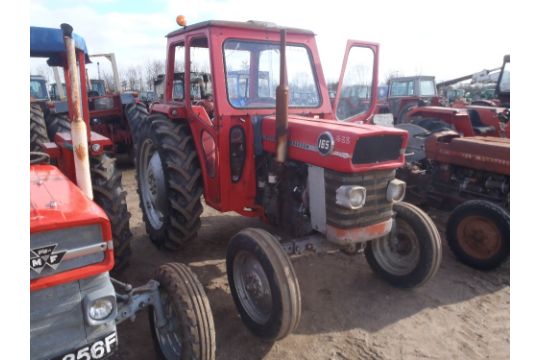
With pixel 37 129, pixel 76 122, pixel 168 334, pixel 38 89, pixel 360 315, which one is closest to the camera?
pixel 76 122

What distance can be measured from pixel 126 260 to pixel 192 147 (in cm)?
122

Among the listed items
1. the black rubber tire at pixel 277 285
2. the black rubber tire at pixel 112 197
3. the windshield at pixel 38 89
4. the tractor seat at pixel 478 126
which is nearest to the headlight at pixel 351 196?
the black rubber tire at pixel 277 285

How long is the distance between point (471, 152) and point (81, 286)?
444 centimetres

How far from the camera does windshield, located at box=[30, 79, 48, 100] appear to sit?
8320 mm

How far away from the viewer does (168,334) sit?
7.88 ft

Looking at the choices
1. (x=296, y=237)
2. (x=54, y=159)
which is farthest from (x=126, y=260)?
(x=296, y=237)

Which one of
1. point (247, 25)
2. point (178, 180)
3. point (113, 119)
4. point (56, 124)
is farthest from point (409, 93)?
point (178, 180)

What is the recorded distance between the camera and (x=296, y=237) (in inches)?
130

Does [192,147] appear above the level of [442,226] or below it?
above

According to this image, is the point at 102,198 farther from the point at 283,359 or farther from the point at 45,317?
the point at 283,359

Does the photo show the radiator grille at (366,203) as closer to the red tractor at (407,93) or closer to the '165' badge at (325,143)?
the '165' badge at (325,143)

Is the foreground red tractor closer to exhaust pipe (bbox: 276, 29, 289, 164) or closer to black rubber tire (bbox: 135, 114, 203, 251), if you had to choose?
exhaust pipe (bbox: 276, 29, 289, 164)

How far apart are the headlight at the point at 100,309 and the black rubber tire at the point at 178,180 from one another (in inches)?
75.6

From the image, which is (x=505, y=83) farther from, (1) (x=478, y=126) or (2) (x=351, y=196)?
(2) (x=351, y=196)
